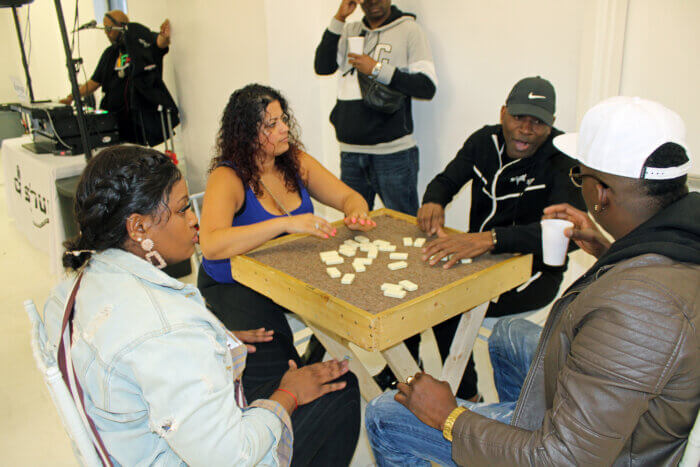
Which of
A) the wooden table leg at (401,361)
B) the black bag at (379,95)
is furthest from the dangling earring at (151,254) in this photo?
the black bag at (379,95)

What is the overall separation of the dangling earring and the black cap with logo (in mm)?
1482

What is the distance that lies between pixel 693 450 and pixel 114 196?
4.19 feet

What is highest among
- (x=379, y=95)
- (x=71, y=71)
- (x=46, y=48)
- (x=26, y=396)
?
(x=46, y=48)

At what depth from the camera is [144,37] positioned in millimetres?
4648

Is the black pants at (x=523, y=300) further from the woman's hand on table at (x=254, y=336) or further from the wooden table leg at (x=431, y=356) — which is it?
the woman's hand on table at (x=254, y=336)

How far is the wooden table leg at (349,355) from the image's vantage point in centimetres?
196

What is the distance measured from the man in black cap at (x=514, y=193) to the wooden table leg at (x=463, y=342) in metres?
0.22

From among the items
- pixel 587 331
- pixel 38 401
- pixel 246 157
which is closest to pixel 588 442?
pixel 587 331

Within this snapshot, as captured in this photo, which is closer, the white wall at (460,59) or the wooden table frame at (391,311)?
the wooden table frame at (391,311)

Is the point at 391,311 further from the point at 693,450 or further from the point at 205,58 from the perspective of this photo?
the point at 205,58

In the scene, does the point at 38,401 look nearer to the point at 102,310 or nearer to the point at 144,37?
the point at 102,310

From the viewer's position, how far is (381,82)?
3.01 m

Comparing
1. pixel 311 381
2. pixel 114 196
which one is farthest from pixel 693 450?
pixel 114 196

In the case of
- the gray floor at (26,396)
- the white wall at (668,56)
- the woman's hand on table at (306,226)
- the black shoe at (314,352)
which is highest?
the white wall at (668,56)
